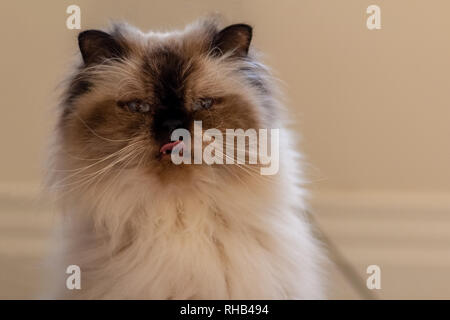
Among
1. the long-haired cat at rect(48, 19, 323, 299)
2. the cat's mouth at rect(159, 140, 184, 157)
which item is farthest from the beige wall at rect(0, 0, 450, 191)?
the cat's mouth at rect(159, 140, 184, 157)

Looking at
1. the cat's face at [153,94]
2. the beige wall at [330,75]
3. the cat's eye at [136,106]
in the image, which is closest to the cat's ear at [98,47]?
the cat's face at [153,94]

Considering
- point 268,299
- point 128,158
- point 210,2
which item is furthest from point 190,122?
point 210,2

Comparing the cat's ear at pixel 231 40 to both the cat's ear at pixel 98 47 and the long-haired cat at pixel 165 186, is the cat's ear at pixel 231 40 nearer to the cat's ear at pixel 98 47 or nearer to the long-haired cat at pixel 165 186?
the long-haired cat at pixel 165 186

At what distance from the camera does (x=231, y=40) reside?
3.37 feet

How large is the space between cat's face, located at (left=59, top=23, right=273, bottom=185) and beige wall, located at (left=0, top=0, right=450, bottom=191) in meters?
0.22

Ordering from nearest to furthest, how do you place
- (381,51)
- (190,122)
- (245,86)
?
(190,122)
(245,86)
(381,51)

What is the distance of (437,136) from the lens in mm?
1302

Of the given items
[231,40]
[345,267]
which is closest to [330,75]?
[231,40]

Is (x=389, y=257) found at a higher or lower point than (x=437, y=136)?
lower

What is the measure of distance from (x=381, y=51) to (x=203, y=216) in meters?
0.65

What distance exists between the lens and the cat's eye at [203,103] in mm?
956

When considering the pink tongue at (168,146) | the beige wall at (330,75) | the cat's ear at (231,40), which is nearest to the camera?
the pink tongue at (168,146)

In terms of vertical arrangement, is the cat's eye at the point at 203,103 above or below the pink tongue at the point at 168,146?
above
